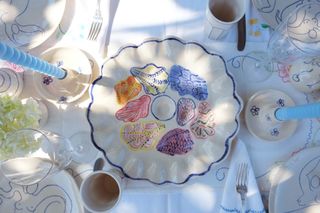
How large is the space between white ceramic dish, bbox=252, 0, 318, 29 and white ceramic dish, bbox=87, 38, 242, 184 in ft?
0.44

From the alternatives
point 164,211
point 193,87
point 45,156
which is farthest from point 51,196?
point 193,87

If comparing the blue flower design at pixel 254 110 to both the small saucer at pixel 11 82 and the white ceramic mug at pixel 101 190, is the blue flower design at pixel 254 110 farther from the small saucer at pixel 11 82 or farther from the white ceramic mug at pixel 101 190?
the small saucer at pixel 11 82

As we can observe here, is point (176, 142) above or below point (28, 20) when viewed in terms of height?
below

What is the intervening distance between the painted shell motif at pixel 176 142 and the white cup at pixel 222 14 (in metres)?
0.20

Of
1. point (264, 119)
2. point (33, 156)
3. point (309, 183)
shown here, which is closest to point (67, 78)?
point (33, 156)

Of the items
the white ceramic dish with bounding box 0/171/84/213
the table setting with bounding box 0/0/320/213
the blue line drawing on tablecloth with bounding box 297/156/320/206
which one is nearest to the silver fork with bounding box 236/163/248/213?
the table setting with bounding box 0/0/320/213

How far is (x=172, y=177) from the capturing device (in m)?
0.59

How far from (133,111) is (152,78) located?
74 millimetres

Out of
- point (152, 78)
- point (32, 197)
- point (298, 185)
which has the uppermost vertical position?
point (152, 78)

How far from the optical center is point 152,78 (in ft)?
2.07

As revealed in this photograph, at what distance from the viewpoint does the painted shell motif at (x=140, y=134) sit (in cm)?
62

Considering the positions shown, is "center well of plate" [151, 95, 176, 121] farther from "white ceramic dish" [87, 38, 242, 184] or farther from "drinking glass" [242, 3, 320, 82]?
"drinking glass" [242, 3, 320, 82]

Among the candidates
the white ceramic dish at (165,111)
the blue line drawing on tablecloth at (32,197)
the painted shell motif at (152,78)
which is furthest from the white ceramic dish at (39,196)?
the painted shell motif at (152,78)

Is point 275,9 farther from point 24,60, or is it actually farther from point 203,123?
point 24,60
